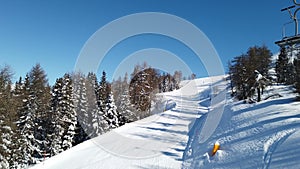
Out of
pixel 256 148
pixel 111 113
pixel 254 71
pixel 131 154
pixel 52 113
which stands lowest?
pixel 131 154

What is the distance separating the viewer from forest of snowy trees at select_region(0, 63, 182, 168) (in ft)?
73.6

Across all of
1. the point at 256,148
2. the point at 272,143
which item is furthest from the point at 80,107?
the point at 272,143

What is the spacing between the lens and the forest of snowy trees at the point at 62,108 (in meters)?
22.4

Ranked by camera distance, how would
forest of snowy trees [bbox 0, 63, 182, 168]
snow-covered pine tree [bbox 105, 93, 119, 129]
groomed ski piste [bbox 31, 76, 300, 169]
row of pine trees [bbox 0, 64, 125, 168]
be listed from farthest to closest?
1. snow-covered pine tree [bbox 105, 93, 119, 129]
2. row of pine trees [bbox 0, 64, 125, 168]
3. forest of snowy trees [bbox 0, 63, 182, 168]
4. groomed ski piste [bbox 31, 76, 300, 169]

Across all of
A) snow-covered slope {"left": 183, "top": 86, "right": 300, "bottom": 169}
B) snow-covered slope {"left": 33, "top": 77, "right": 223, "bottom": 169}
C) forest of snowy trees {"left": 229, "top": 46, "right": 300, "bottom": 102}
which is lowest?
snow-covered slope {"left": 33, "top": 77, "right": 223, "bottom": 169}

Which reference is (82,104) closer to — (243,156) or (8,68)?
(8,68)

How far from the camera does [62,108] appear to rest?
1069 inches

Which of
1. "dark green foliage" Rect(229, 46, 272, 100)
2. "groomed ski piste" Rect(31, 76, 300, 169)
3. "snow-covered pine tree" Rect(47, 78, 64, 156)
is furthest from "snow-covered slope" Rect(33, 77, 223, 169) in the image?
"dark green foliage" Rect(229, 46, 272, 100)

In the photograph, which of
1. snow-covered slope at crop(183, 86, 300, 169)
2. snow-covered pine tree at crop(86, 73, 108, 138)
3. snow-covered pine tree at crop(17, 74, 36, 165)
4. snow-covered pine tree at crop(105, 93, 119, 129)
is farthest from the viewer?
snow-covered pine tree at crop(105, 93, 119, 129)

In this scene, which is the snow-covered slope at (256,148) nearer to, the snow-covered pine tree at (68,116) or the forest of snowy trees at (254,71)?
the forest of snowy trees at (254,71)

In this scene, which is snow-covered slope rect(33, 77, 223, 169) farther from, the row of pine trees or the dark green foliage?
the dark green foliage

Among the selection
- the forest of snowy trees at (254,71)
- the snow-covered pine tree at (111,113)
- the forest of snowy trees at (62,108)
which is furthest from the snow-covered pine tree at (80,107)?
the forest of snowy trees at (254,71)

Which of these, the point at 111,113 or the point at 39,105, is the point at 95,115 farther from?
the point at 39,105

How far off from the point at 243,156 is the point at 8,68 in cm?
2507
